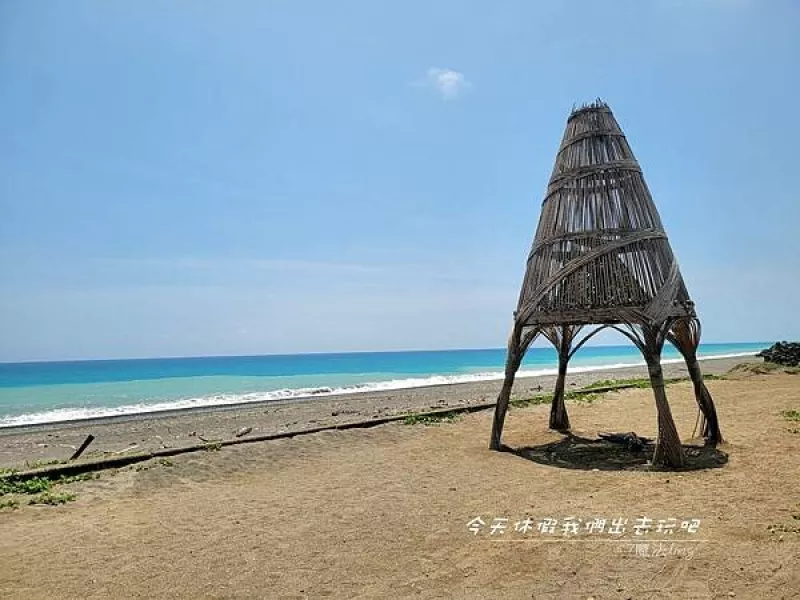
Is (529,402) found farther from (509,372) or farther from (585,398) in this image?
(509,372)

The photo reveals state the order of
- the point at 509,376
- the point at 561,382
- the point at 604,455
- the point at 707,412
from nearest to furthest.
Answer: the point at 604,455 < the point at 707,412 < the point at 509,376 < the point at 561,382

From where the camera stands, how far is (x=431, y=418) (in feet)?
51.9

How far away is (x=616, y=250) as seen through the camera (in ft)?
34.9

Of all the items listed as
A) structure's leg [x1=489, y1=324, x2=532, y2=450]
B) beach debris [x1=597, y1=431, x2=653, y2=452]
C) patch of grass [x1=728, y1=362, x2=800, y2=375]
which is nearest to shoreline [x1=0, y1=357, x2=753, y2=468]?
structure's leg [x1=489, y1=324, x2=532, y2=450]

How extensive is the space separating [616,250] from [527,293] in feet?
6.24

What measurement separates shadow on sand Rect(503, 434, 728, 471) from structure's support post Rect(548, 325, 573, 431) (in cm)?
123

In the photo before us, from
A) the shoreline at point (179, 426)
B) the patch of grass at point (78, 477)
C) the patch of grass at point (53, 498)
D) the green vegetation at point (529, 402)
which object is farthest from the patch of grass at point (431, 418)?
the patch of grass at point (53, 498)

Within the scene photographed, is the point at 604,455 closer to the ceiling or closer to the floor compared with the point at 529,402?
closer to the floor

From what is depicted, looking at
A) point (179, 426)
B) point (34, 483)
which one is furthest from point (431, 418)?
point (179, 426)

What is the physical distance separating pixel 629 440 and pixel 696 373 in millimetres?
1884

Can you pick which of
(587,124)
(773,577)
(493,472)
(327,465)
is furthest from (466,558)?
(587,124)

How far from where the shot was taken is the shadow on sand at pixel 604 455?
988 centimetres

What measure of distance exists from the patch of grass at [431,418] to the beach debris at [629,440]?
4.59m

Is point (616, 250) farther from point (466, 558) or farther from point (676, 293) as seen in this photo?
point (466, 558)
